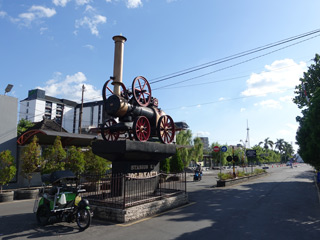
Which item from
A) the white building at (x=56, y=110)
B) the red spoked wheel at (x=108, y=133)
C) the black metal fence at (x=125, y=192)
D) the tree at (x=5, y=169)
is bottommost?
the black metal fence at (x=125, y=192)

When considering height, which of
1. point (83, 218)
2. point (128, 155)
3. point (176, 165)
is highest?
point (128, 155)

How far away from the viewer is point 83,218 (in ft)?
23.5

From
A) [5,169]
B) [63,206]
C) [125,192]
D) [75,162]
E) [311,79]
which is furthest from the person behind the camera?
[311,79]

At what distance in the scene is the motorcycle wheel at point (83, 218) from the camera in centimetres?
696

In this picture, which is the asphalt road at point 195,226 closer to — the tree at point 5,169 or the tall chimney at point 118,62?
the tree at point 5,169

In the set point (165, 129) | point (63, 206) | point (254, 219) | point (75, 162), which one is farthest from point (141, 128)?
point (75, 162)

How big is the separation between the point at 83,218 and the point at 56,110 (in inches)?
3415

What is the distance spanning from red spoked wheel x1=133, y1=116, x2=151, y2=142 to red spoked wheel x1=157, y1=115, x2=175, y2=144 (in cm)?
97

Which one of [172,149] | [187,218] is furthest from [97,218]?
[172,149]

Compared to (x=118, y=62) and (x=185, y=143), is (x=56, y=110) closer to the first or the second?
(x=185, y=143)

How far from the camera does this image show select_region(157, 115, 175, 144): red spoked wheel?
39.1 ft

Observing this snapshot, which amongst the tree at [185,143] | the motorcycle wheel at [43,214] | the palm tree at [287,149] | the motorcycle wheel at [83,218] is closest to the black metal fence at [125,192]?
the motorcycle wheel at [83,218]

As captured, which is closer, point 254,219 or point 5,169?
point 254,219

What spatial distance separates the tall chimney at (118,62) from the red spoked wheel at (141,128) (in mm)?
1631
